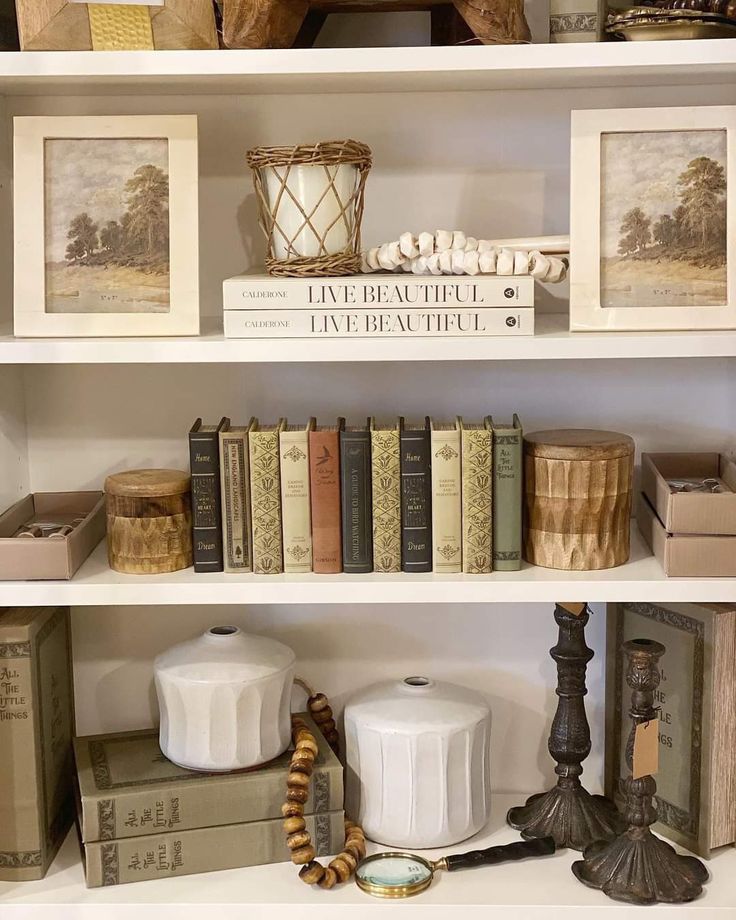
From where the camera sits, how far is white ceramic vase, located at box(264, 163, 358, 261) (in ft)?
4.31

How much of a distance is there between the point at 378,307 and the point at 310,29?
40 centimetres

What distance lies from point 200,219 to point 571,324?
516 millimetres

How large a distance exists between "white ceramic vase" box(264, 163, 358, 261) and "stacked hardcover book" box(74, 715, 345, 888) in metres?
0.63

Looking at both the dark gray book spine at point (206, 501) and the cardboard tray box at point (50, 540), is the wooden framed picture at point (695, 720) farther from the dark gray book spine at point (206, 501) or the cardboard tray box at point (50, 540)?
the cardboard tray box at point (50, 540)

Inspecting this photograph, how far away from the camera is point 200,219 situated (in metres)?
1.53

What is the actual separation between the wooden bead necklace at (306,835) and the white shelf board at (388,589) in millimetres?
223

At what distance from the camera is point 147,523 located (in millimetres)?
1378

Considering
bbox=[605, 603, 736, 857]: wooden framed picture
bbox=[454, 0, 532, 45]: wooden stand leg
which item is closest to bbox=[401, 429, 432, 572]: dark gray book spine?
bbox=[605, 603, 736, 857]: wooden framed picture

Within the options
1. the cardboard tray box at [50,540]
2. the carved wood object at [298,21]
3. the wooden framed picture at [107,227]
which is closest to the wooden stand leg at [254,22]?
the carved wood object at [298,21]

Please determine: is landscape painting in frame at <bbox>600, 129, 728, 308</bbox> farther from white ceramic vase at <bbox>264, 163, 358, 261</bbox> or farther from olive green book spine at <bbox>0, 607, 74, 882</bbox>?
olive green book spine at <bbox>0, 607, 74, 882</bbox>

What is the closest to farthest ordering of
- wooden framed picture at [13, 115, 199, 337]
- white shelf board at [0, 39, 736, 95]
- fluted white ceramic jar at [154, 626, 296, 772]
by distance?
white shelf board at [0, 39, 736, 95]
wooden framed picture at [13, 115, 199, 337]
fluted white ceramic jar at [154, 626, 296, 772]

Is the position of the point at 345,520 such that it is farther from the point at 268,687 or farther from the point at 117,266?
the point at 117,266

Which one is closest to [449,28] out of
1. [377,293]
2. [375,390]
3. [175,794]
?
[377,293]

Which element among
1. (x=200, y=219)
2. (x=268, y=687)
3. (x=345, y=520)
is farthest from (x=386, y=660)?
(x=200, y=219)
